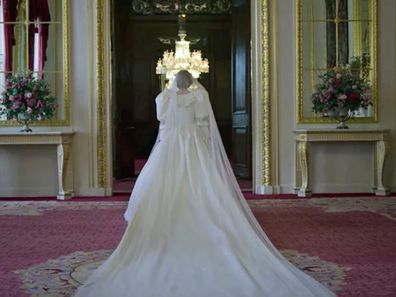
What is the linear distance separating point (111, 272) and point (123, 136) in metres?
7.08

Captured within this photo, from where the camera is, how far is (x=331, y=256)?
4.73 metres

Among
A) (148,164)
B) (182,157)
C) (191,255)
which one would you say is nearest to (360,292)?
(191,255)

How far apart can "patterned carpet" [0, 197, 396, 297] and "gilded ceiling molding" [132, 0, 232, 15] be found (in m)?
6.83

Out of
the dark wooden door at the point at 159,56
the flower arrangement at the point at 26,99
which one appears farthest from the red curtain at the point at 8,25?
the dark wooden door at the point at 159,56

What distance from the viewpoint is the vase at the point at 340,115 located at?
848cm

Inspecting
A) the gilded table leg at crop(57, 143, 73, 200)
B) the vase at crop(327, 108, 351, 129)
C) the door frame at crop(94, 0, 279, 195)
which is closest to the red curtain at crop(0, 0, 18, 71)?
the door frame at crop(94, 0, 279, 195)

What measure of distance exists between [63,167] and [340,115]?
384 centimetres

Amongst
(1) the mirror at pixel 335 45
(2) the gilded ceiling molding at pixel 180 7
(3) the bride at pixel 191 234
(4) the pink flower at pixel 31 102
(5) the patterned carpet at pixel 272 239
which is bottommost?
(5) the patterned carpet at pixel 272 239

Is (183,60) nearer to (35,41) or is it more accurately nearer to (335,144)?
(35,41)

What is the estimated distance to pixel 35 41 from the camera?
880cm

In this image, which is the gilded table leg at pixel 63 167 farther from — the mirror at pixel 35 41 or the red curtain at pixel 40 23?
the red curtain at pixel 40 23

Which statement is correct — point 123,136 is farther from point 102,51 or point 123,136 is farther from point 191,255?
point 191,255

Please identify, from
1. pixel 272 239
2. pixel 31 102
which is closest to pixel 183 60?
pixel 31 102

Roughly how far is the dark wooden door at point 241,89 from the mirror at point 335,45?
130 centimetres
